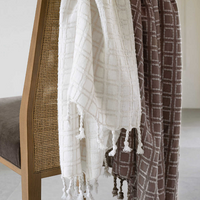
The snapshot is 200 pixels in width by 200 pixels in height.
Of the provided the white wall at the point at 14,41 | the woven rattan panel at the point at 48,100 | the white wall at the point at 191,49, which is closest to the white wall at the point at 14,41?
the white wall at the point at 14,41

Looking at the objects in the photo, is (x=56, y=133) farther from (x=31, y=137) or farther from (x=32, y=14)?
(x=32, y=14)

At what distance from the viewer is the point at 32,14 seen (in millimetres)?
3318

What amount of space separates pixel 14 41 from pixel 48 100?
8.97ft

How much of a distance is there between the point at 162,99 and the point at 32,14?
292cm

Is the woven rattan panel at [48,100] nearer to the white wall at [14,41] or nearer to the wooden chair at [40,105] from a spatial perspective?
the wooden chair at [40,105]

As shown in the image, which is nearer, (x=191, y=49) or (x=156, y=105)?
(x=156, y=105)

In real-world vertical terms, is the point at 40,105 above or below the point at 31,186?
above

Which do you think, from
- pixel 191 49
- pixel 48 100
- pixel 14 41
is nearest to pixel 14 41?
pixel 14 41

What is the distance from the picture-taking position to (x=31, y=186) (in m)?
0.80

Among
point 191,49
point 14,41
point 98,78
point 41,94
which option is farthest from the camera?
point 191,49

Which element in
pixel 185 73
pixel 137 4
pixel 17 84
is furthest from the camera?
pixel 185 73

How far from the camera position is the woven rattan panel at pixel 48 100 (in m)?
0.76

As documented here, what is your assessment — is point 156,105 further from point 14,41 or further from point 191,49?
point 191,49

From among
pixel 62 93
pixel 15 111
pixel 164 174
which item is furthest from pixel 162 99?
pixel 15 111
